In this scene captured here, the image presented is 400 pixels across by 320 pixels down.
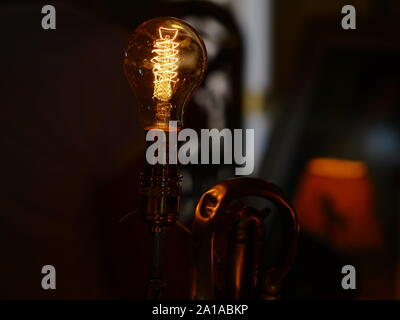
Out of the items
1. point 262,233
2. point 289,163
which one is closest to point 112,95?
point 262,233

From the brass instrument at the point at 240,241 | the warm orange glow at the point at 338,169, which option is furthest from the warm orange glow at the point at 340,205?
the brass instrument at the point at 240,241

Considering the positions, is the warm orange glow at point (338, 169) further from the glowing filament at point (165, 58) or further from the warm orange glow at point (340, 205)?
the glowing filament at point (165, 58)

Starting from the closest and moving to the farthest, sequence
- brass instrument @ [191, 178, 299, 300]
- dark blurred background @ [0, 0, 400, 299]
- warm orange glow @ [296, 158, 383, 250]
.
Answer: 1. brass instrument @ [191, 178, 299, 300]
2. dark blurred background @ [0, 0, 400, 299]
3. warm orange glow @ [296, 158, 383, 250]

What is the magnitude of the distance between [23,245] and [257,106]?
1116 mm

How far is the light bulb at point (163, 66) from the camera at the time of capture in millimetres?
556

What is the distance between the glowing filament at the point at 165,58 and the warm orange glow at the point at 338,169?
0.95 meters

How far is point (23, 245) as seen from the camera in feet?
2.81

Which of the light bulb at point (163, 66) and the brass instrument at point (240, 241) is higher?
the light bulb at point (163, 66)

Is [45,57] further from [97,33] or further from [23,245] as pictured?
[23,245]

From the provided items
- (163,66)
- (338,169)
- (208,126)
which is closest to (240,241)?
(163,66)

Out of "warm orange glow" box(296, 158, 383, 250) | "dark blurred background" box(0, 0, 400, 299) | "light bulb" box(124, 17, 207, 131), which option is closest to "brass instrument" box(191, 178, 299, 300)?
"light bulb" box(124, 17, 207, 131)

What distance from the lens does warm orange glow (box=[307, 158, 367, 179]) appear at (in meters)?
1.42

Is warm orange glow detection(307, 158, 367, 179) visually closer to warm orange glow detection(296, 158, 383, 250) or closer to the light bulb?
warm orange glow detection(296, 158, 383, 250)

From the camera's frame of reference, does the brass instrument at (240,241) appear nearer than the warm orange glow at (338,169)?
Yes
